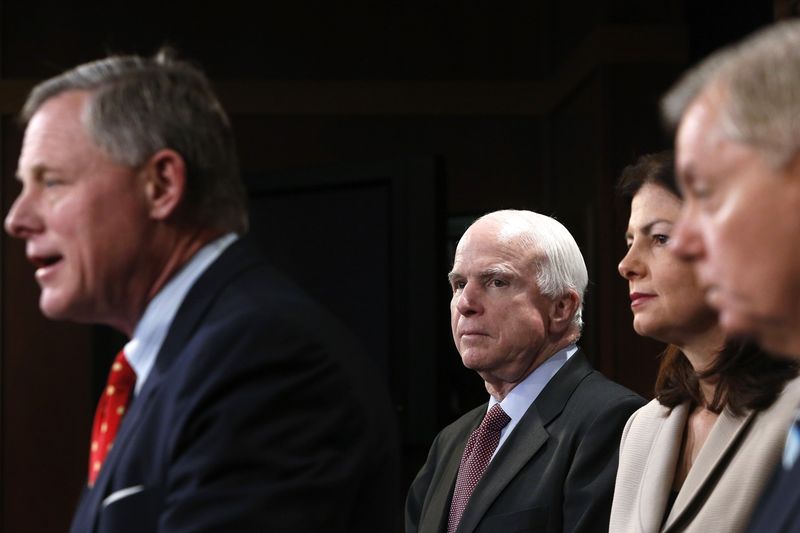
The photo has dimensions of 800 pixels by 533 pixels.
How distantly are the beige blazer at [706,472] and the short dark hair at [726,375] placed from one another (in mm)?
22

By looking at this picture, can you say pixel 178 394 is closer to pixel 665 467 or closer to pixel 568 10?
pixel 665 467

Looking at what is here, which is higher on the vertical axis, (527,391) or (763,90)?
(763,90)

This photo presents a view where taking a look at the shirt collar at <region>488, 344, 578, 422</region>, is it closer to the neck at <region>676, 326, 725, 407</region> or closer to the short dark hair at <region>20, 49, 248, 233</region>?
the neck at <region>676, 326, 725, 407</region>

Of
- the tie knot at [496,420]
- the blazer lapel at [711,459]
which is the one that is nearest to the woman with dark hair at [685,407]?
the blazer lapel at [711,459]

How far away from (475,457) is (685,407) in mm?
579

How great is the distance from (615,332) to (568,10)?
1.71 meters

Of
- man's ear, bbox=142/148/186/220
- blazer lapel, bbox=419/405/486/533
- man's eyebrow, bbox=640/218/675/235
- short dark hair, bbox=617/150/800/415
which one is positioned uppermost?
man's ear, bbox=142/148/186/220

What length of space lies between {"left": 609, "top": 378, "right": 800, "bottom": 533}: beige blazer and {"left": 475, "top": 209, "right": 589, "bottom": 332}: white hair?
59 cm

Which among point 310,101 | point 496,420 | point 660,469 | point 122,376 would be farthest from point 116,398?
point 310,101

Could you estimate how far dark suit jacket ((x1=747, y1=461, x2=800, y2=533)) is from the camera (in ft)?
4.00

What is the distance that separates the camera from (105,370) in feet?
18.1

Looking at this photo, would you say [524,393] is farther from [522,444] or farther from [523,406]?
[522,444]

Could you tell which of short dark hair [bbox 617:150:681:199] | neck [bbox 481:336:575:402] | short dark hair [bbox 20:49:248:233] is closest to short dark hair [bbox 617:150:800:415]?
short dark hair [bbox 617:150:681:199]

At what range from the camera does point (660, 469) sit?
242 cm
